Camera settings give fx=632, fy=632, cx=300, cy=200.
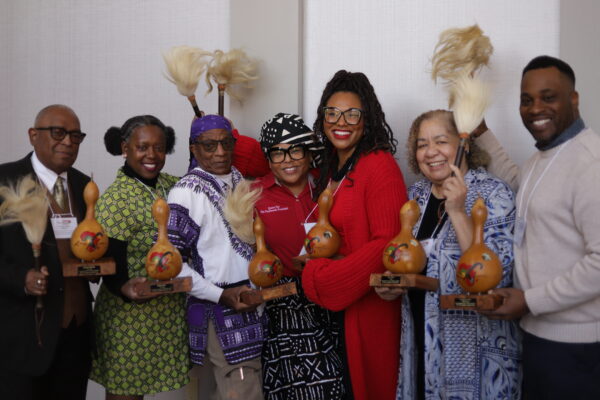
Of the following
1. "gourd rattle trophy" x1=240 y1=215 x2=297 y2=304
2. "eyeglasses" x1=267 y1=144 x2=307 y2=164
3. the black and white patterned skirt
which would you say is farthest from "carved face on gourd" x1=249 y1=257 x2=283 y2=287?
"eyeglasses" x1=267 y1=144 x2=307 y2=164

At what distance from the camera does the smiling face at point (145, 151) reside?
3.11 m

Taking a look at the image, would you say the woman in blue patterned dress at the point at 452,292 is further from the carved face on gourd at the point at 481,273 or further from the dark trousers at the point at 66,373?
the dark trousers at the point at 66,373

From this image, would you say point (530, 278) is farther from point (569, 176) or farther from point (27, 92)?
point (27, 92)

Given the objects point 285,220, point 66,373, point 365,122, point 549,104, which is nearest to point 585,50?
point 549,104

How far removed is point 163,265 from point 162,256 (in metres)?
0.04

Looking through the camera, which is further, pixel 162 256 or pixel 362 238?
pixel 362 238

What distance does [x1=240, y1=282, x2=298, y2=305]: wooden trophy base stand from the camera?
9.35 ft

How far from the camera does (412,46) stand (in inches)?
152

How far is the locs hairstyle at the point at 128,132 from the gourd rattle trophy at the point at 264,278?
86cm

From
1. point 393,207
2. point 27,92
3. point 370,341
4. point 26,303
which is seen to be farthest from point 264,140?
point 27,92

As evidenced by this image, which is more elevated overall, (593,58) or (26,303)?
(593,58)

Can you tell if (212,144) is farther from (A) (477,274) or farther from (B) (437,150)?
(A) (477,274)

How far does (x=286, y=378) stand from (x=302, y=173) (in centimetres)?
104

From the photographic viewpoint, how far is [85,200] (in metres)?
2.83
